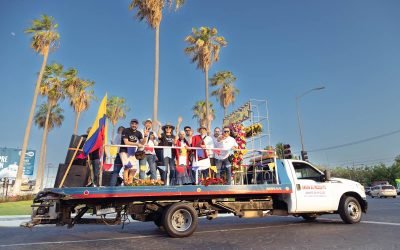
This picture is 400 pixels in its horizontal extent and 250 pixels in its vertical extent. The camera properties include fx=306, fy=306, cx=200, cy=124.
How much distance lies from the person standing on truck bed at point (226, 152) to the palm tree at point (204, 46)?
15.9m

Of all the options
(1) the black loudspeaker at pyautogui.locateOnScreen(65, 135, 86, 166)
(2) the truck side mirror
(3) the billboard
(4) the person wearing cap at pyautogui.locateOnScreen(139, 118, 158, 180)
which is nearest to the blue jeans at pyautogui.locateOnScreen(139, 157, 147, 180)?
(4) the person wearing cap at pyautogui.locateOnScreen(139, 118, 158, 180)

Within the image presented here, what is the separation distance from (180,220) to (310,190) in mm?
3837

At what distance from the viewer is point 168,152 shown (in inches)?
310

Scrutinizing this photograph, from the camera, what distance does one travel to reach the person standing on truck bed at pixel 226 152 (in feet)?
27.0

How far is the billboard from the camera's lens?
137 feet

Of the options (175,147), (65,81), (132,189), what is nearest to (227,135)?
(175,147)

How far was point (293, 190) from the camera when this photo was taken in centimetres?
828

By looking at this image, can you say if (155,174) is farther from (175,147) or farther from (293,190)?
(293,190)

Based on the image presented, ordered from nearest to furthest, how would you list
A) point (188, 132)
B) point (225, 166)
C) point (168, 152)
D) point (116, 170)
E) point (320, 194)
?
1. point (116, 170)
2. point (168, 152)
3. point (225, 166)
4. point (188, 132)
5. point (320, 194)

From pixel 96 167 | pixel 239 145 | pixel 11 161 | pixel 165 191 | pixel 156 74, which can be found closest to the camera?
pixel 165 191

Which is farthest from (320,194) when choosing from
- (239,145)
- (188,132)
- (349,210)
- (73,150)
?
(73,150)

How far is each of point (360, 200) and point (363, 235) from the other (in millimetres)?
2522

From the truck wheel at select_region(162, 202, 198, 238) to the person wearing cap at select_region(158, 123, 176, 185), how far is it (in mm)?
924

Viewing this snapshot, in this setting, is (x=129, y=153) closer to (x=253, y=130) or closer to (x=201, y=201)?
(x=201, y=201)
